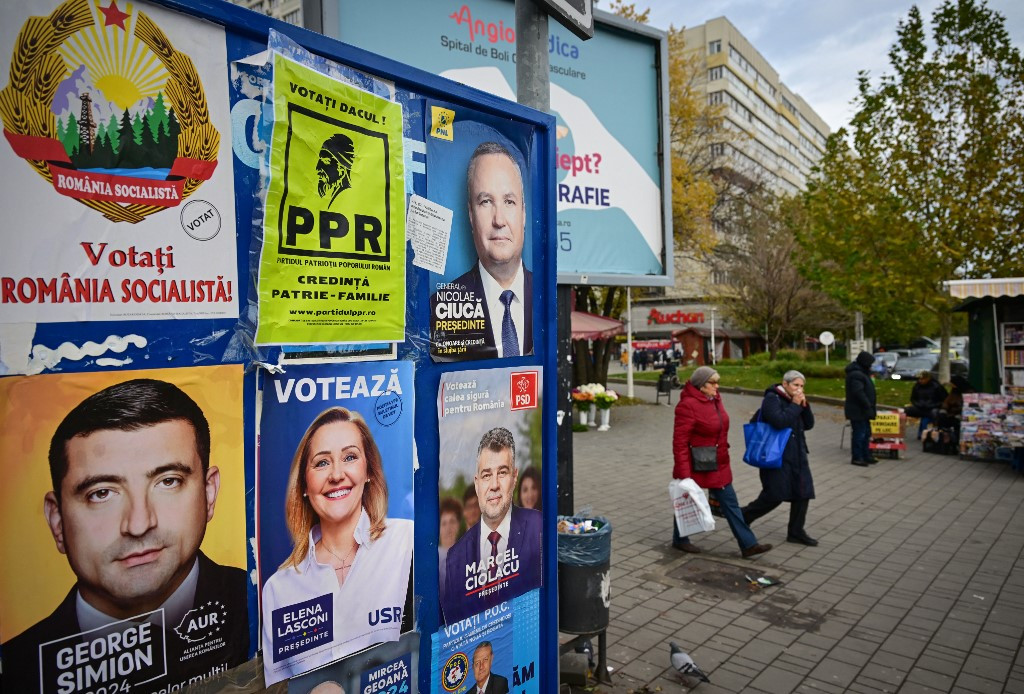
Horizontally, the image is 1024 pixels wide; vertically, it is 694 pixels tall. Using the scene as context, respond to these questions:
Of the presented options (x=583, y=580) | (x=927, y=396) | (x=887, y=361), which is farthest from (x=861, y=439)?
(x=887, y=361)

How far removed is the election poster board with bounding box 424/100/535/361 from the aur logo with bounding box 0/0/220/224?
0.90m

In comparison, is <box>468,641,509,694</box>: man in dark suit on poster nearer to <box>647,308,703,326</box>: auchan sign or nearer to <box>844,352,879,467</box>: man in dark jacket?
<box>844,352,879,467</box>: man in dark jacket

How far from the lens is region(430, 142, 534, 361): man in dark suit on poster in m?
2.73

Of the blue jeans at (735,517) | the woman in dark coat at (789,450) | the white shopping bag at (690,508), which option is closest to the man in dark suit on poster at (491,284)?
the white shopping bag at (690,508)

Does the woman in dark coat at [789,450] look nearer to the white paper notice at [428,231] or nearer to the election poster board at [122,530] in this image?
the white paper notice at [428,231]

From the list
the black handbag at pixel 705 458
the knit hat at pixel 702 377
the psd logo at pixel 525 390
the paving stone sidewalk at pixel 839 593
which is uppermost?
the psd logo at pixel 525 390

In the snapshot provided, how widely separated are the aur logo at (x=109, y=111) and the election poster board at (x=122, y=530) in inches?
19.6

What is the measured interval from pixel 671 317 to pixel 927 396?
153 feet

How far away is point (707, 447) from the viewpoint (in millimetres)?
6957

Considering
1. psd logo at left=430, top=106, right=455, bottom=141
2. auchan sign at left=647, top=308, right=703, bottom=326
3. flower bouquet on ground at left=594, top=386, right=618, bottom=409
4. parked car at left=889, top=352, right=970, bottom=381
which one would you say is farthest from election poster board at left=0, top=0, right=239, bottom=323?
auchan sign at left=647, top=308, right=703, bottom=326

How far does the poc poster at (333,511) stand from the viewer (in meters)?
2.19

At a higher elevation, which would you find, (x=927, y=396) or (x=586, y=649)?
(x=927, y=396)

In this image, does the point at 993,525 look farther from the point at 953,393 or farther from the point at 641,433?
the point at 641,433

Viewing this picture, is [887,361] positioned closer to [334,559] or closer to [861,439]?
[861,439]
